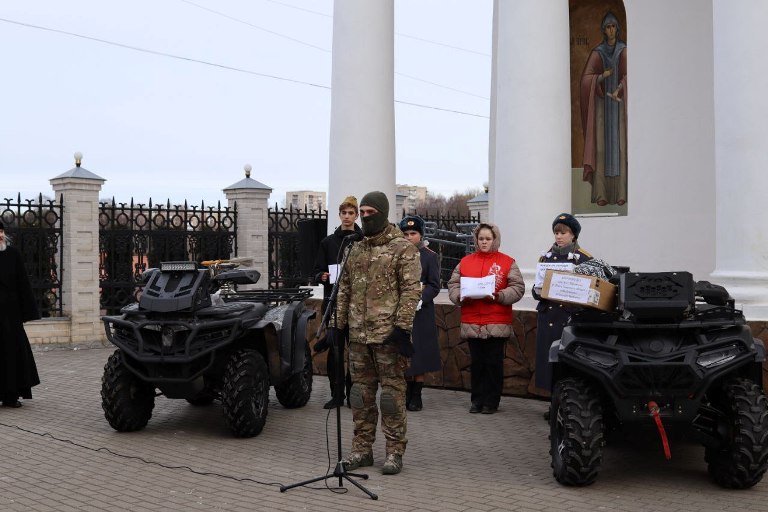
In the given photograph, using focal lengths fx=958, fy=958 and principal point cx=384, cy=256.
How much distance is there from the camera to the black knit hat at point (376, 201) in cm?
658

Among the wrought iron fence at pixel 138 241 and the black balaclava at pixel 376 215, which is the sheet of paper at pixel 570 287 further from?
the wrought iron fence at pixel 138 241

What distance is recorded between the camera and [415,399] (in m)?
9.62

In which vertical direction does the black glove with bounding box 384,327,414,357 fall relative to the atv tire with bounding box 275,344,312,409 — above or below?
above

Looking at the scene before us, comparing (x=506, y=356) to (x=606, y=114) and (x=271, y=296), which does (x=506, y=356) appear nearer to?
(x=271, y=296)

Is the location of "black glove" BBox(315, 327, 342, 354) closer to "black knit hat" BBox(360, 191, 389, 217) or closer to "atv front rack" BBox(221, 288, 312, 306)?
"black knit hat" BBox(360, 191, 389, 217)

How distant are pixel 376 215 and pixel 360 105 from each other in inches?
212

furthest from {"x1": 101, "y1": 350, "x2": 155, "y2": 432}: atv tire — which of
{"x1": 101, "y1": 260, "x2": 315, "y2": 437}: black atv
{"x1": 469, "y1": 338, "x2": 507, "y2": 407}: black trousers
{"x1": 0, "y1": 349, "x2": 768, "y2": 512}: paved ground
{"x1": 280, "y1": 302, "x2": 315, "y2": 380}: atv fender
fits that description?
{"x1": 469, "y1": 338, "x2": 507, "y2": 407}: black trousers

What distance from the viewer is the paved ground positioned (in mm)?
6008

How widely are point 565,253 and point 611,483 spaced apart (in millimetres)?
2359

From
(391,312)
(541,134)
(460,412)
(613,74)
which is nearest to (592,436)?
(391,312)

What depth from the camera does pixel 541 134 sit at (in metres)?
10.2

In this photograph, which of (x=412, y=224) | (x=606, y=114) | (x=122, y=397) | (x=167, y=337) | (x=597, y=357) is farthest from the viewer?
(x=606, y=114)

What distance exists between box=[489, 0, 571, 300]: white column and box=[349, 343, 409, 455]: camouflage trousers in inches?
153

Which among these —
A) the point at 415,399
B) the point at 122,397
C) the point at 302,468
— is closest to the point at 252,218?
the point at 415,399
